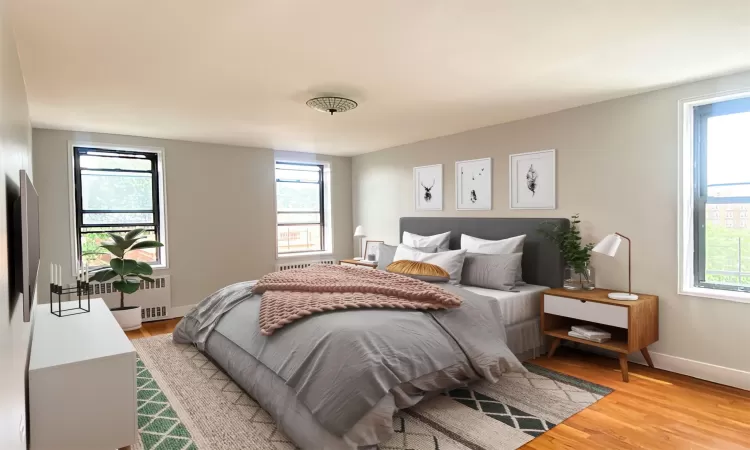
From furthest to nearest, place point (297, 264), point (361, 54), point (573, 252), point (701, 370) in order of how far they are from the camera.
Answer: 1. point (297, 264)
2. point (573, 252)
3. point (701, 370)
4. point (361, 54)

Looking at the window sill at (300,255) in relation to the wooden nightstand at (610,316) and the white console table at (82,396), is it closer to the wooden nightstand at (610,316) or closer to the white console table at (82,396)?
the wooden nightstand at (610,316)

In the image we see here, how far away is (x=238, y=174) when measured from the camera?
5688 mm

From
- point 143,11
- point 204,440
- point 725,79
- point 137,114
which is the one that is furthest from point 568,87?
point 137,114

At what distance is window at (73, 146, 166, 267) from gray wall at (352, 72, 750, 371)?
4.08m

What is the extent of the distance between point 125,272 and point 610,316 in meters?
4.55

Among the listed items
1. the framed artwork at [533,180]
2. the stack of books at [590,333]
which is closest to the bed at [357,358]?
the stack of books at [590,333]

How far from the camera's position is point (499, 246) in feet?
13.6

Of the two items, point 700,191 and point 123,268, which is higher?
point 700,191

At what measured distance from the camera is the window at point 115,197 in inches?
189

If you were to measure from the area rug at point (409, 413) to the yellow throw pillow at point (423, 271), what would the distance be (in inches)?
40.3

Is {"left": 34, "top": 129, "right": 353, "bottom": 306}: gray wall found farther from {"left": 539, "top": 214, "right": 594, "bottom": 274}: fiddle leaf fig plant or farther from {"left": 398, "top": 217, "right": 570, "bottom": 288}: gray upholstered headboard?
{"left": 539, "top": 214, "right": 594, "bottom": 274}: fiddle leaf fig plant

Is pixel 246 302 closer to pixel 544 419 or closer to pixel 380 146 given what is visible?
pixel 544 419

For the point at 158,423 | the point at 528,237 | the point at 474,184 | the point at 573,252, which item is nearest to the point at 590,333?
the point at 573,252

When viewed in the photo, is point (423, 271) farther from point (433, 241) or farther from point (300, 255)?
point (300, 255)
